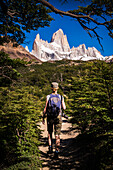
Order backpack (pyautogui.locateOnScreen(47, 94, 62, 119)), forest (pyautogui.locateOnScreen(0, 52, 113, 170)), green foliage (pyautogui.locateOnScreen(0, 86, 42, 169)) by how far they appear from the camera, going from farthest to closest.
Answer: green foliage (pyautogui.locateOnScreen(0, 86, 42, 169)) → backpack (pyautogui.locateOnScreen(47, 94, 62, 119)) → forest (pyautogui.locateOnScreen(0, 52, 113, 170))

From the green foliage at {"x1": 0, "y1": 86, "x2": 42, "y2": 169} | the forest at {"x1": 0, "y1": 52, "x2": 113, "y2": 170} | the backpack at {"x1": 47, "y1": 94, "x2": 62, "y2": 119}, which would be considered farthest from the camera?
the green foliage at {"x1": 0, "y1": 86, "x2": 42, "y2": 169}

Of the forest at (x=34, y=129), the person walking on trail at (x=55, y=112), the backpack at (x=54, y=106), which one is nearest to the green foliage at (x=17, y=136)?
the forest at (x=34, y=129)

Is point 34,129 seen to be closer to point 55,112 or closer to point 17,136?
point 17,136

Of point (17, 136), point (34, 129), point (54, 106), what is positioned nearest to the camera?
point (54, 106)

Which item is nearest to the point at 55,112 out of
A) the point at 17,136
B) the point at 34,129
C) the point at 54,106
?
the point at 54,106

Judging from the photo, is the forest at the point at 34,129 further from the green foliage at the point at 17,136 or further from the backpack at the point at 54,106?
the backpack at the point at 54,106

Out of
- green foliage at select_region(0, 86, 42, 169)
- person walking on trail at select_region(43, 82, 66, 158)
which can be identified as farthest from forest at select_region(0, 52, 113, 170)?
person walking on trail at select_region(43, 82, 66, 158)

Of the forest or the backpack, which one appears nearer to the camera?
the forest

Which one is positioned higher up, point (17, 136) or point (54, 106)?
point (54, 106)

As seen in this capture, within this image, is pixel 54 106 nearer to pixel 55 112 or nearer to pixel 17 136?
pixel 55 112

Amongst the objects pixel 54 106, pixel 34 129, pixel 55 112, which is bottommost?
pixel 34 129

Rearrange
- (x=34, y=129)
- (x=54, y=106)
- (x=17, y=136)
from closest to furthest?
(x=54, y=106) → (x=17, y=136) → (x=34, y=129)

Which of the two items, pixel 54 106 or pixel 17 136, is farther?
pixel 17 136

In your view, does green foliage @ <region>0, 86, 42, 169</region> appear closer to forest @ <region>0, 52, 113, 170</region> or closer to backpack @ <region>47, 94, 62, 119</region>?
forest @ <region>0, 52, 113, 170</region>
